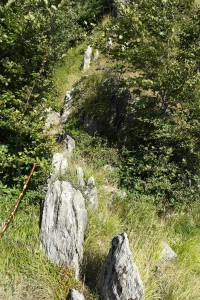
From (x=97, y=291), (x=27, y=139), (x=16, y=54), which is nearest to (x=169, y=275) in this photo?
(x=97, y=291)

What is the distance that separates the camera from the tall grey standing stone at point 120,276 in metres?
3.68

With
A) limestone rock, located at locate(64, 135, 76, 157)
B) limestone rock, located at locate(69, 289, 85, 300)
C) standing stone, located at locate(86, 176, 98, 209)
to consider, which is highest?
limestone rock, located at locate(64, 135, 76, 157)

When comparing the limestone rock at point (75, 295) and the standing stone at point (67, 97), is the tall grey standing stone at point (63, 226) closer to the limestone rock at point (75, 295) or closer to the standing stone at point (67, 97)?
the limestone rock at point (75, 295)

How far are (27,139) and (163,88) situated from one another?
3296 mm

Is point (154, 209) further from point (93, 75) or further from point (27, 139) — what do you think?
point (93, 75)

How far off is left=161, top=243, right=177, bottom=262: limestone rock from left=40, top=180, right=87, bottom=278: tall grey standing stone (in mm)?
1263

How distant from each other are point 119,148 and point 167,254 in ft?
12.8

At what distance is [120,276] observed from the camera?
3809mm

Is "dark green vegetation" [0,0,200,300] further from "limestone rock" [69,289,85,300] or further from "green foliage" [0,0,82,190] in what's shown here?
"limestone rock" [69,289,85,300]

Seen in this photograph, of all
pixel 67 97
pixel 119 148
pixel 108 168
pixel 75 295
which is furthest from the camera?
pixel 67 97

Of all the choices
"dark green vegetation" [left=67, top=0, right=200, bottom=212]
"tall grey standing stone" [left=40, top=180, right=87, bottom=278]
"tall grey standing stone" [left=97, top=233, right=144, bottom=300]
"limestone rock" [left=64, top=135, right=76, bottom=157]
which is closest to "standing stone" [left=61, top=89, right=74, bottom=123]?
"limestone rock" [left=64, top=135, right=76, bottom=157]

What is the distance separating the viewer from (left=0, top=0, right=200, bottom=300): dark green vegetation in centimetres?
446

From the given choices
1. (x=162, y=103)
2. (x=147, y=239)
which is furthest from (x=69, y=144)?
(x=147, y=239)

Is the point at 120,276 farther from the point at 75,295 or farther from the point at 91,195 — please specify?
the point at 91,195
